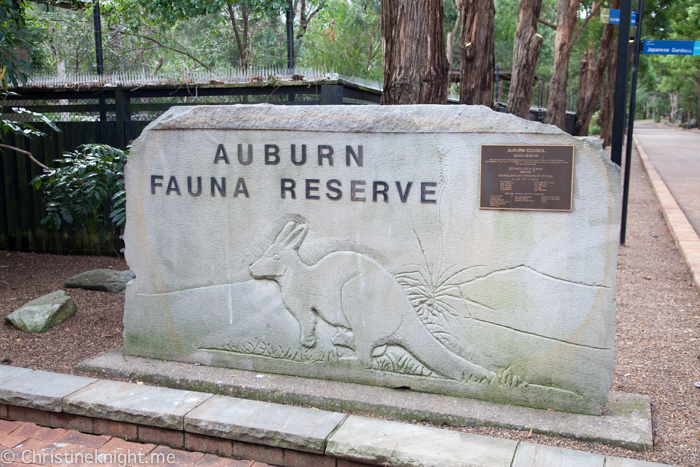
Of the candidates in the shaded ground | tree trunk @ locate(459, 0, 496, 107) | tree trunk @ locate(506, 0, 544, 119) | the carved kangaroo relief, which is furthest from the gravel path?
tree trunk @ locate(506, 0, 544, 119)

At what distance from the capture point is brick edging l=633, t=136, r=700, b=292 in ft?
24.3

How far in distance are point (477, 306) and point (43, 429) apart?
299cm

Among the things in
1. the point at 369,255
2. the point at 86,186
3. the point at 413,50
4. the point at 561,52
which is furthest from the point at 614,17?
the point at 561,52

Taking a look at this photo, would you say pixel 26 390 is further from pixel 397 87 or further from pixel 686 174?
pixel 686 174

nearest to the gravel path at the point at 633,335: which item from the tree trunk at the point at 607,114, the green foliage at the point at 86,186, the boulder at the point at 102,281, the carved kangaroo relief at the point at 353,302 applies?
the boulder at the point at 102,281

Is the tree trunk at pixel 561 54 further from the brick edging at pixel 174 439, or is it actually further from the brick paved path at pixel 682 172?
the brick edging at pixel 174 439

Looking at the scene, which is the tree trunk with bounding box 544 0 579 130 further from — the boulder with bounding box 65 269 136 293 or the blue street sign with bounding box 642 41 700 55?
the boulder with bounding box 65 269 136 293

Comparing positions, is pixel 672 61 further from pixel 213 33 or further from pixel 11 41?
pixel 11 41

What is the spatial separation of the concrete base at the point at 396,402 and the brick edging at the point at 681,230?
3.96 meters

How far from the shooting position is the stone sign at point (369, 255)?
3.55m

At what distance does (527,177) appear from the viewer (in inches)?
141

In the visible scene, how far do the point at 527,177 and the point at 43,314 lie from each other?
432 cm

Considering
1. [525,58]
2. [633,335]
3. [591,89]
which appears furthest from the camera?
[591,89]

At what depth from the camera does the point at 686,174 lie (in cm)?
1722
